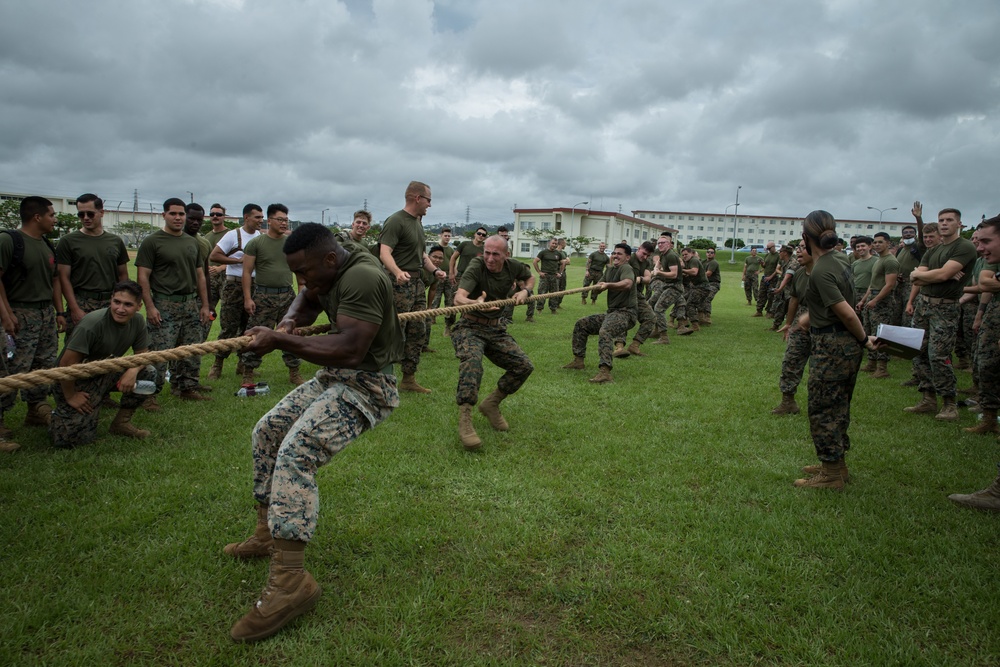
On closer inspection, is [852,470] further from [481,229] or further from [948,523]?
[481,229]

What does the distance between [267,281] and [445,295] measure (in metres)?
6.27

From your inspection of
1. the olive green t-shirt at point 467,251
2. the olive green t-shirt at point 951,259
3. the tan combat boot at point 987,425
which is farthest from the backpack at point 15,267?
the olive green t-shirt at point 951,259

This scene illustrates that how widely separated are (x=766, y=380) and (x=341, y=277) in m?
7.50

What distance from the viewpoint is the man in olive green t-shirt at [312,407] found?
2852 millimetres

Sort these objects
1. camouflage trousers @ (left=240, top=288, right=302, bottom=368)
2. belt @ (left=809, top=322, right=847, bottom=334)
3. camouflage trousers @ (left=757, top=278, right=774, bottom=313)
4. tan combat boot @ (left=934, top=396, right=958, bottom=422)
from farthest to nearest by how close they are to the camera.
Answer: camouflage trousers @ (left=757, top=278, right=774, bottom=313)
camouflage trousers @ (left=240, top=288, right=302, bottom=368)
tan combat boot @ (left=934, top=396, right=958, bottom=422)
belt @ (left=809, top=322, right=847, bottom=334)

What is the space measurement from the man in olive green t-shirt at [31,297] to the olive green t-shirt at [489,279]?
4.01m

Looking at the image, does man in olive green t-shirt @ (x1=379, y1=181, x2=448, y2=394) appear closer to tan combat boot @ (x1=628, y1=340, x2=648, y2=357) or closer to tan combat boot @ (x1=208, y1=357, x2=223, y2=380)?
tan combat boot @ (x1=208, y1=357, x2=223, y2=380)

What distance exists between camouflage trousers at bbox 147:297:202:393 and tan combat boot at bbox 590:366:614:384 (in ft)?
17.0

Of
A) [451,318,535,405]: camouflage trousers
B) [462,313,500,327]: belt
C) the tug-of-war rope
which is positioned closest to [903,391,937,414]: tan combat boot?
[451,318,535,405]: camouflage trousers

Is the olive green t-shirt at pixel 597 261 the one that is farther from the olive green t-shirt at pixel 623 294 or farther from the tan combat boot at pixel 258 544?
the tan combat boot at pixel 258 544

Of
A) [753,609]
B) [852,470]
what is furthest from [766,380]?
[753,609]

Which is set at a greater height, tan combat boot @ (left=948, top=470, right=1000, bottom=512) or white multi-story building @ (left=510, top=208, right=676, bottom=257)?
white multi-story building @ (left=510, top=208, right=676, bottom=257)

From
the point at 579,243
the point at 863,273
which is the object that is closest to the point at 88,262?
the point at 863,273

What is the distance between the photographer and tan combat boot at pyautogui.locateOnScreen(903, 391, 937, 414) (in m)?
6.89
